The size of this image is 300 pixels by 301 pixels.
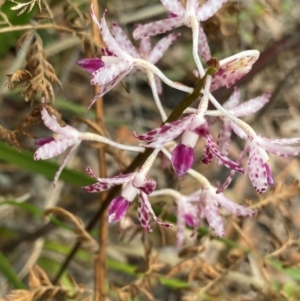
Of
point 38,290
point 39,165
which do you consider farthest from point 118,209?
point 39,165

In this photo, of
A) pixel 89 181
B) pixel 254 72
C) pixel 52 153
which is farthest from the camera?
pixel 254 72

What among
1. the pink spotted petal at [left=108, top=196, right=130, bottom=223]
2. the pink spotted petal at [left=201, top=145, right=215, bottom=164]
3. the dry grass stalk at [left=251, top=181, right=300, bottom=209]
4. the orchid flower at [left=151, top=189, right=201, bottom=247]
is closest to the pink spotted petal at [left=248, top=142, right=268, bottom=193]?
the pink spotted petal at [left=201, top=145, right=215, bottom=164]

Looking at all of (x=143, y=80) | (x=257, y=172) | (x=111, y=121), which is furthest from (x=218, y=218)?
(x=143, y=80)

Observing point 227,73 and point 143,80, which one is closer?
point 227,73

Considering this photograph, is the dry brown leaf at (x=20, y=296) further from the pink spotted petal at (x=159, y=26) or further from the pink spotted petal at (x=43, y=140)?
the pink spotted petal at (x=159, y=26)

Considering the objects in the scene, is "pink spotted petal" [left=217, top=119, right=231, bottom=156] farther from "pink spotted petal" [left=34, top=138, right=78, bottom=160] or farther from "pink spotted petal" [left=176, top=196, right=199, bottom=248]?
"pink spotted petal" [left=34, top=138, right=78, bottom=160]

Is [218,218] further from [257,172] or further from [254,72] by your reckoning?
[254,72]

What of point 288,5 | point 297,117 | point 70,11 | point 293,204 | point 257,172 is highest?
point 70,11
